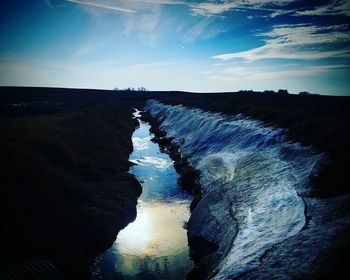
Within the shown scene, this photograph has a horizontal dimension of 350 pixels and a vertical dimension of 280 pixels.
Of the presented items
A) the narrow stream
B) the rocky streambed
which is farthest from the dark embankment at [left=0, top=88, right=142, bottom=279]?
the rocky streambed

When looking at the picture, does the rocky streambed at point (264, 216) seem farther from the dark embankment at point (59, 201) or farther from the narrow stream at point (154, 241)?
the dark embankment at point (59, 201)

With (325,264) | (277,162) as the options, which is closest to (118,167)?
(277,162)

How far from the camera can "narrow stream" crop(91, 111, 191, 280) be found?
43.2 ft

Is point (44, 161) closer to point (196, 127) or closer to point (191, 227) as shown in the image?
point (191, 227)

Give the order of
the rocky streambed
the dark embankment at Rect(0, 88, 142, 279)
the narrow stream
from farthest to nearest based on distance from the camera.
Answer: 1. the narrow stream
2. the dark embankment at Rect(0, 88, 142, 279)
3. the rocky streambed

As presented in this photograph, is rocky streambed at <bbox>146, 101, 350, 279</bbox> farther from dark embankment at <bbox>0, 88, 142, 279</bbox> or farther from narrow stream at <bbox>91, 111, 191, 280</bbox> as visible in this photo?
dark embankment at <bbox>0, 88, 142, 279</bbox>

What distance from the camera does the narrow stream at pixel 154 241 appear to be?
13.2m

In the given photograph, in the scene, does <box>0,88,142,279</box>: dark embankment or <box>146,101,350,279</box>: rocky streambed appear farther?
<box>0,88,142,279</box>: dark embankment

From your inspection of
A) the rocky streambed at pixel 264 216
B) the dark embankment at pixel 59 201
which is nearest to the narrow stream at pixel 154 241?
the dark embankment at pixel 59 201

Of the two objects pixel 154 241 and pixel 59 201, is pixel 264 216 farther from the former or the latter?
pixel 59 201

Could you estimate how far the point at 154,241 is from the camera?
1573cm

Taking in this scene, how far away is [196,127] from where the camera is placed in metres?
38.2

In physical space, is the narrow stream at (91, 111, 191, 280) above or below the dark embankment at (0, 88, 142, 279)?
below

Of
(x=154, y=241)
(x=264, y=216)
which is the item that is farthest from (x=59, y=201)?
(x=264, y=216)
